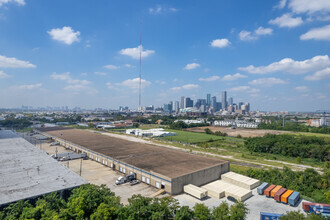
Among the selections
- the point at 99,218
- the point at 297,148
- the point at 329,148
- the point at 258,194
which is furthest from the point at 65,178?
the point at 329,148

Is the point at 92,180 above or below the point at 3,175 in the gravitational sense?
below

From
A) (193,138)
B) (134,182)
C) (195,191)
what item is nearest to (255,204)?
(195,191)

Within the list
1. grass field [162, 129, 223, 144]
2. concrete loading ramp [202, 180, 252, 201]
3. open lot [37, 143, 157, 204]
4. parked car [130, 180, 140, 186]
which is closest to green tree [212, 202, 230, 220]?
concrete loading ramp [202, 180, 252, 201]

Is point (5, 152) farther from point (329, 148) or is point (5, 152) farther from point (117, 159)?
point (329, 148)

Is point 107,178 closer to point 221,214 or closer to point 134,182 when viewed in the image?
point 134,182

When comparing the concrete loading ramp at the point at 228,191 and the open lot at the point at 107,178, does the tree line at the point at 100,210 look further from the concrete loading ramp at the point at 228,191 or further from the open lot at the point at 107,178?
the concrete loading ramp at the point at 228,191

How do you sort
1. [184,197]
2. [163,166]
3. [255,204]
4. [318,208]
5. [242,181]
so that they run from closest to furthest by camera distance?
[318,208], [255,204], [184,197], [242,181], [163,166]

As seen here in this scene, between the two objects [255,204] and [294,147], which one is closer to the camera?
[255,204]

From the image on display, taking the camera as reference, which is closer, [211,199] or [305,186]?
[211,199]
